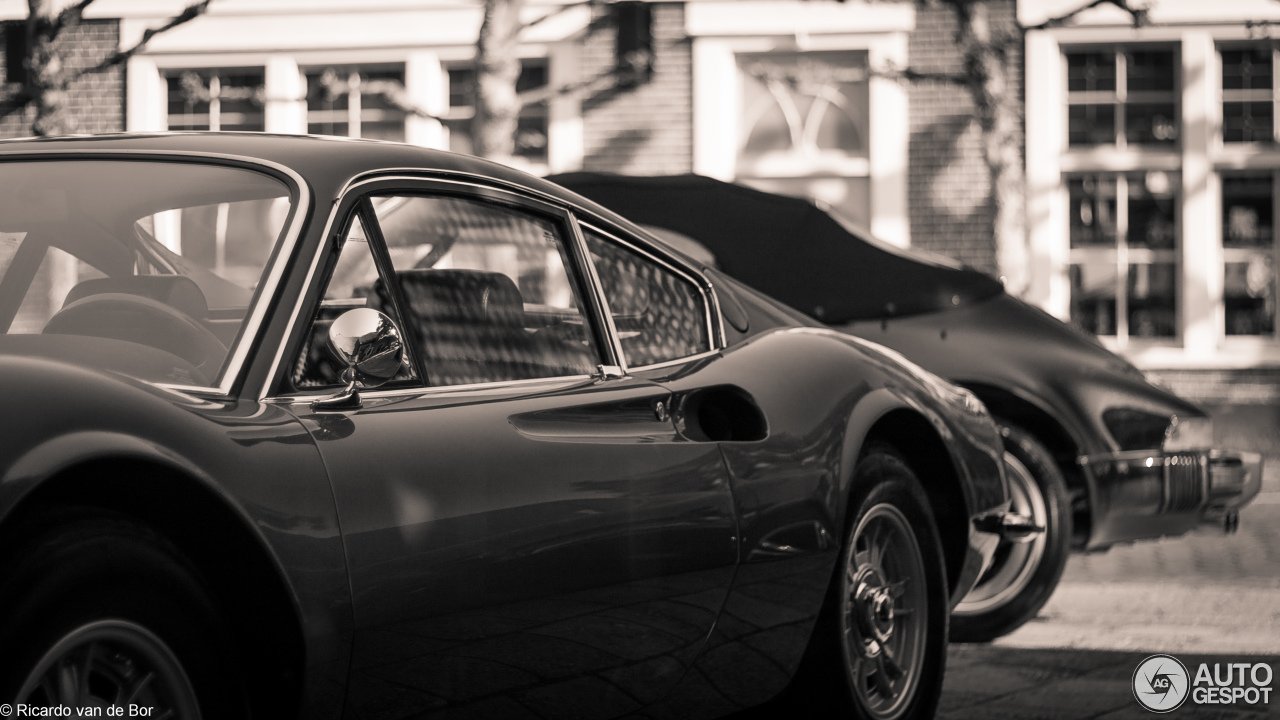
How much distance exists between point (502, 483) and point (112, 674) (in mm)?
787

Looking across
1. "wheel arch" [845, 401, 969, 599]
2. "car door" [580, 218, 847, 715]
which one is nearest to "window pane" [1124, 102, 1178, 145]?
"wheel arch" [845, 401, 969, 599]

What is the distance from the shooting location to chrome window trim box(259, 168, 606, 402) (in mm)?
2572

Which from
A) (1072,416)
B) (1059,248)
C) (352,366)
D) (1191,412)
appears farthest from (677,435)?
(1059,248)

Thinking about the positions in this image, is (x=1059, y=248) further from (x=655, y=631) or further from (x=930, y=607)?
(x=655, y=631)

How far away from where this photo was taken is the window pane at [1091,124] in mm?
14852

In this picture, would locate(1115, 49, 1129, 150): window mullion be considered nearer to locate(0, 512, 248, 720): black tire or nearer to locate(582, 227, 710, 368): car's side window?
locate(582, 227, 710, 368): car's side window

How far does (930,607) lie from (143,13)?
1381cm

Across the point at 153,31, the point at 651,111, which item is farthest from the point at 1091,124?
the point at 153,31

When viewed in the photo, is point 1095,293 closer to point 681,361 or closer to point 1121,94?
point 1121,94

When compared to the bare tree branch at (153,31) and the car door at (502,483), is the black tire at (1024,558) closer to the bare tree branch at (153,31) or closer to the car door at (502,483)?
the car door at (502,483)

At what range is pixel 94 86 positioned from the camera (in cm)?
1628

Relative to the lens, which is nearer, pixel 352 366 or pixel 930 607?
pixel 352 366

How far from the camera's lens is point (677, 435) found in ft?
10.7

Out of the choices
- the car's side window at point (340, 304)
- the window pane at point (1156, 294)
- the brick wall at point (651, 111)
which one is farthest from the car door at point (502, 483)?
the window pane at point (1156, 294)
